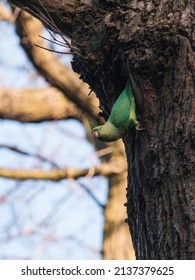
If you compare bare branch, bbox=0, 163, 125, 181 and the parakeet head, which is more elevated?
bare branch, bbox=0, 163, 125, 181

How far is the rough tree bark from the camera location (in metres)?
2.35

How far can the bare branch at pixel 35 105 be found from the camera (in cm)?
612

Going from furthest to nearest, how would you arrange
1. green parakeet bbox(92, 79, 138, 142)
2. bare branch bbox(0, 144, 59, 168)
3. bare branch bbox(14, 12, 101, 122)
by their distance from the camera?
bare branch bbox(0, 144, 59, 168), bare branch bbox(14, 12, 101, 122), green parakeet bbox(92, 79, 138, 142)

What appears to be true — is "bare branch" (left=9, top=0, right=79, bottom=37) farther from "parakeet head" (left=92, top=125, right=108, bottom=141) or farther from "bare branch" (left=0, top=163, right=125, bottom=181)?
"bare branch" (left=0, top=163, right=125, bottom=181)

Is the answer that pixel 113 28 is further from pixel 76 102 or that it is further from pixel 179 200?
pixel 76 102

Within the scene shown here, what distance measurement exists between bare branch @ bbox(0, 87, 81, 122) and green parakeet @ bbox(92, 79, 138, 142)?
3.17 metres

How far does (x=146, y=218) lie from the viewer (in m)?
2.46

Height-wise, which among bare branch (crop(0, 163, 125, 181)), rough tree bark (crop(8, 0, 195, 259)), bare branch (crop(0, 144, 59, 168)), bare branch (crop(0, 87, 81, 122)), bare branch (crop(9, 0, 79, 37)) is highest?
bare branch (crop(0, 87, 81, 122))

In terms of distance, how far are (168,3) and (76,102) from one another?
11.7 ft

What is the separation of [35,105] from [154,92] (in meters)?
3.70

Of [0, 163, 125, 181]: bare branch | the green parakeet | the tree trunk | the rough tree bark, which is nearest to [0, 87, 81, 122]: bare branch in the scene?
[0, 163, 125, 181]: bare branch

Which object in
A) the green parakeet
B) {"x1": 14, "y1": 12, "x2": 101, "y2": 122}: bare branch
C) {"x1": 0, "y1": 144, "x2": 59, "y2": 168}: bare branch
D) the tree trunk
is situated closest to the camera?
the green parakeet

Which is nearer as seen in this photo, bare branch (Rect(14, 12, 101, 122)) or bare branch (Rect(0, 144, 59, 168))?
bare branch (Rect(14, 12, 101, 122))
